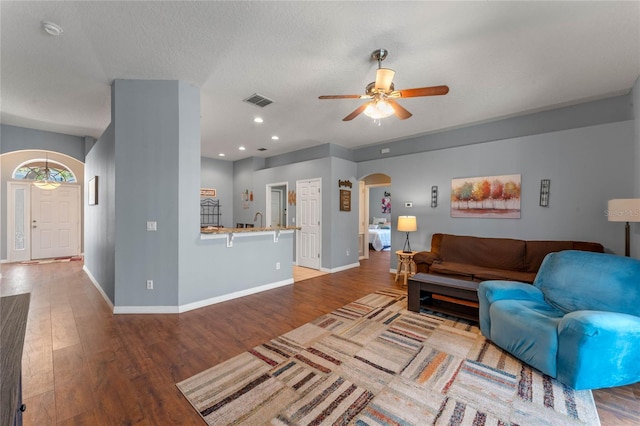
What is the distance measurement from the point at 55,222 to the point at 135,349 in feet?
22.7

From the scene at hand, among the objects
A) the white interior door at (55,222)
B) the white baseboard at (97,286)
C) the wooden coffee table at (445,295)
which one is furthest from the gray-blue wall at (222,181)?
the wooden coffee table at (445,295)


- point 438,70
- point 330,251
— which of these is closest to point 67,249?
point 330,251

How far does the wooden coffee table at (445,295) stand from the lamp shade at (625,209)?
169cm

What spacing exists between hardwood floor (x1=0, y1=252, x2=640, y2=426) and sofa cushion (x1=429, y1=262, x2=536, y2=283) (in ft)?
3.83

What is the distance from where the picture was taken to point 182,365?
234cm

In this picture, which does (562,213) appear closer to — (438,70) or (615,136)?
(615,136)

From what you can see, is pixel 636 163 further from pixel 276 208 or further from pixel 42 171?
pixel 42 171

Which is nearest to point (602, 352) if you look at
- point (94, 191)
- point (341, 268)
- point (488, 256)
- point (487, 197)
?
point (488, 256)

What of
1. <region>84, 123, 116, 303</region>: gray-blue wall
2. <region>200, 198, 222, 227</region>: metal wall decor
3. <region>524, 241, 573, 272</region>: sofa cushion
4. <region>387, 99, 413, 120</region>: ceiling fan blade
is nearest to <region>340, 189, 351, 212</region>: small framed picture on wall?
<region>387, 99, 413, 120</region>: ceiling fan blade

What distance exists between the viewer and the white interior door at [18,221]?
6.38 m

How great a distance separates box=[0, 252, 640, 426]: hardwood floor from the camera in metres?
1.83

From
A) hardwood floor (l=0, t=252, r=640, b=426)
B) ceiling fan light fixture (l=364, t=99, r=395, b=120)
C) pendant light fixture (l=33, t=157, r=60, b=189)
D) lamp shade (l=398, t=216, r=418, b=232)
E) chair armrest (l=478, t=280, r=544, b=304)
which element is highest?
ceiling fan light fixture (l=364, t=99, r=395, b=120)

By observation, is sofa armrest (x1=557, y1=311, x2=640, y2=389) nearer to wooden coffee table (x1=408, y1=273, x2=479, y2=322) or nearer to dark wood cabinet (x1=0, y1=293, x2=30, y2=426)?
wooden coffee table (x1=408, y1=273, x2=479, y2=322)

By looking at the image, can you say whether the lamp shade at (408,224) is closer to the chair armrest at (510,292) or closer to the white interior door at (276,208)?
the chair armrest at (510,292)
